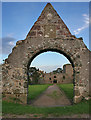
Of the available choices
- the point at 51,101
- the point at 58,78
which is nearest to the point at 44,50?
the point at 51,101

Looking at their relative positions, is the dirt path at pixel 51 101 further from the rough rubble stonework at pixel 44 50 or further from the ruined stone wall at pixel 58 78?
the ruined stone wall at pixel 58 78

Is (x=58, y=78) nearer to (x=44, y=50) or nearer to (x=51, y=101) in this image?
(x=51, y=101)

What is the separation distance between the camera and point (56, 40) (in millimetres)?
8398

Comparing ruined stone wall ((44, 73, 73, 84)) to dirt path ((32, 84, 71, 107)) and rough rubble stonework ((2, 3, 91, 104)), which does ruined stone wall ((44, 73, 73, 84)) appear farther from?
rough rubble stonework ((2, 3, 91, 104))

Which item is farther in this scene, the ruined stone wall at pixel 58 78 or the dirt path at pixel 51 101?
the ruined stone wall at pixel 58 78

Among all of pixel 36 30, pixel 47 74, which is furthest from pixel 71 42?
pixel 47 74

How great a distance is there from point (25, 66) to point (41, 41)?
2.07 m

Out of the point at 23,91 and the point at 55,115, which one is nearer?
the point at 55,115

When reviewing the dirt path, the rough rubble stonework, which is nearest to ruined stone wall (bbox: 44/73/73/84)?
the dirt path

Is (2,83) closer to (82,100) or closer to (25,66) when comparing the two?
(25,66)

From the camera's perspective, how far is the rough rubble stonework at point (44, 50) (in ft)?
25.8

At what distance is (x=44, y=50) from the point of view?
8.48 m

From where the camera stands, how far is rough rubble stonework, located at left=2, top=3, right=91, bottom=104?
25.8 ft

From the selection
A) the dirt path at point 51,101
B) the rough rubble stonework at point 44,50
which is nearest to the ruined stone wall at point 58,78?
the dirt path at point 51,101
